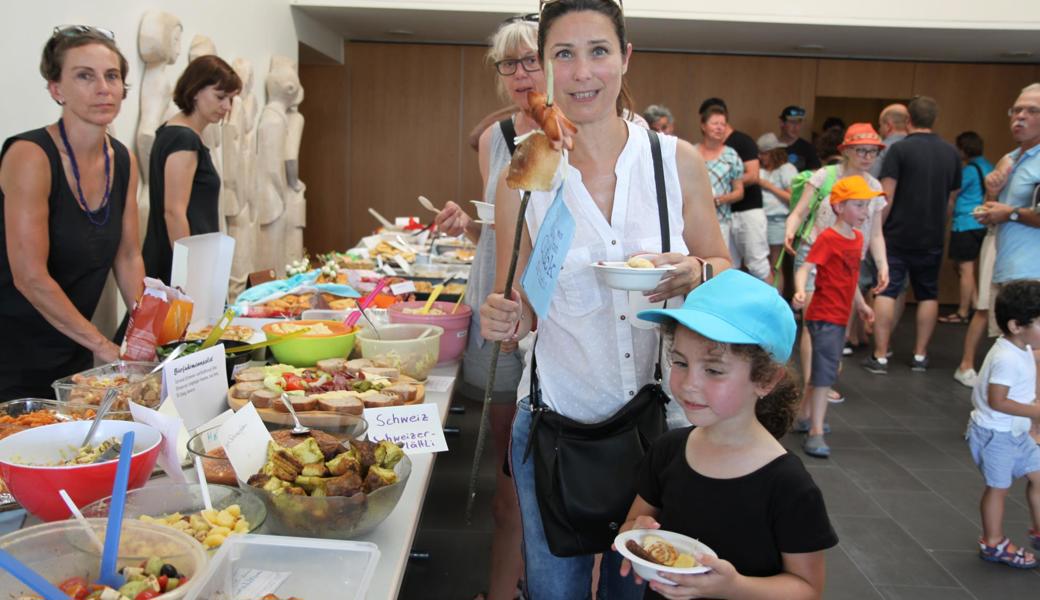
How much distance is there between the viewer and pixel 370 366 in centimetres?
219

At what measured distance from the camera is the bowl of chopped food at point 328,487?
1.30 meters

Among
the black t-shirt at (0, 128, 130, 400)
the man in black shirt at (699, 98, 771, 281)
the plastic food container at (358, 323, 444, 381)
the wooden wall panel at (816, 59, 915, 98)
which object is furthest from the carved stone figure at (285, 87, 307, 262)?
the wooden wall panel at (816, 59, 915, 98)

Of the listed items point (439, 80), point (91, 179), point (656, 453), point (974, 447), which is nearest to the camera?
point (656, 453)

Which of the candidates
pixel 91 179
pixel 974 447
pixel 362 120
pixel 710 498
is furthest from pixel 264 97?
pixel 710 498

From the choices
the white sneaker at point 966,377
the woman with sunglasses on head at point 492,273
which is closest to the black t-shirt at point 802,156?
the white sneaker at point 966,377

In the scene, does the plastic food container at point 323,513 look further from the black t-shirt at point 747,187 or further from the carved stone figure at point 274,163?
the black t-shirt at point 747,187

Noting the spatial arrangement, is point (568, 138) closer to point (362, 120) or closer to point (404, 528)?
point (404, 528)

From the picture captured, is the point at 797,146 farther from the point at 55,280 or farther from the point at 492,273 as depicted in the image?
the point at 55,280

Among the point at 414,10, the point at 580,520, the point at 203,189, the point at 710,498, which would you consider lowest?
the point at 580,520

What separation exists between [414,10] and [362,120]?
2281 mm

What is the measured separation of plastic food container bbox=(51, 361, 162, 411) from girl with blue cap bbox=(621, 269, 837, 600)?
3.37ft

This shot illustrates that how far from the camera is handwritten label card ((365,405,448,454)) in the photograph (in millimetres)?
1722

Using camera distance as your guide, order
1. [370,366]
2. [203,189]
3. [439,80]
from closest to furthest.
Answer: [370,366], [203,189], [439,80]

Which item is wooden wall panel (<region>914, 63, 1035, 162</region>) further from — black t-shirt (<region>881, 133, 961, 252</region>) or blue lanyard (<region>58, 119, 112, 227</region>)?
blue lanyard (<region>58, 119, 112, 227</region>)
